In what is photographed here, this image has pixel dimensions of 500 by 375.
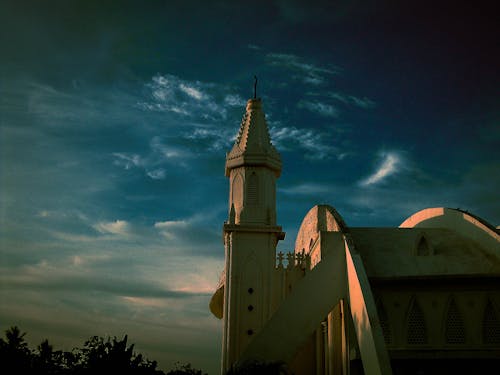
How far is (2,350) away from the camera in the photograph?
14.4m

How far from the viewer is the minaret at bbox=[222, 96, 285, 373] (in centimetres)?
2392

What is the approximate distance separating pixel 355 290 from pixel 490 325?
6.52 m

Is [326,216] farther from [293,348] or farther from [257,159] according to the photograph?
[293,348]

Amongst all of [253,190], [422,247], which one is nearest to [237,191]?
[253,190]

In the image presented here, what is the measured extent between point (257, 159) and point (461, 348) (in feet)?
42.5

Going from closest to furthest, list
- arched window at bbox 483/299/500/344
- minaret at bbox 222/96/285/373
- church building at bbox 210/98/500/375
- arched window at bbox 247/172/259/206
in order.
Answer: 1. church building at bbox 210/98/500/375
2. arched window at bbox 483/299/500/344
3. minaret at bbox 222/96/285/373
4. arched window at bbox 247/172/259/206

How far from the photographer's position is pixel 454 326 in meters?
21.2

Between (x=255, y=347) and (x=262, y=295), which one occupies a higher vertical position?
(x=262, y=295)

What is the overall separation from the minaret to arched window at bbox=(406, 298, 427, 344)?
6.45m

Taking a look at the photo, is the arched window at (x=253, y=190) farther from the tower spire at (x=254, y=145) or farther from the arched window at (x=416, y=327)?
the arched window at (x=416, y=327)

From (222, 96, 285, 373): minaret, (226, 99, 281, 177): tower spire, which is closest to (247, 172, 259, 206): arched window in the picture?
(222, 96, 285, 373): minaret

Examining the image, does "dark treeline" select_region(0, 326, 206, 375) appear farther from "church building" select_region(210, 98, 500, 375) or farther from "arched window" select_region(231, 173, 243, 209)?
"arched window" select_region(231, 173, 243, 209)

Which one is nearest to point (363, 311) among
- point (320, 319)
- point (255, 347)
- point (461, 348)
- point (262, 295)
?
point (320, 319)

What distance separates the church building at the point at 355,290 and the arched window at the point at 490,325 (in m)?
0.04
